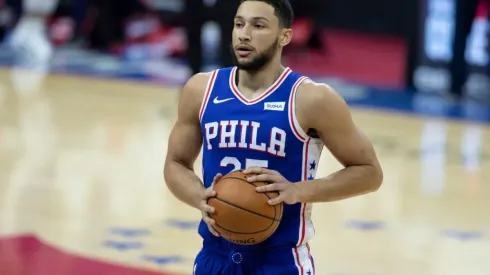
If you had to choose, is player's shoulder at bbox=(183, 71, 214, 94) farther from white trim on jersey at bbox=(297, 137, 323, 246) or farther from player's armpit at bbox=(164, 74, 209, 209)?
white trim on jersey at bbox=(297, 137, 323, 246)

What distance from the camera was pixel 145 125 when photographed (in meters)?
11.4

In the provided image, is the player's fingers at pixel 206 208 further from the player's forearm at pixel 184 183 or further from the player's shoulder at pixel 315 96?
the player's shoulder at pixel 315 96

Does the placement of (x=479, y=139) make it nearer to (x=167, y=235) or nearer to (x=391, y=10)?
(x=167, y=235)

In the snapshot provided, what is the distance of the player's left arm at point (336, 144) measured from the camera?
4297 mm

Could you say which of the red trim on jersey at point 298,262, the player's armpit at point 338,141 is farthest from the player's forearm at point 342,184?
the red trim on jersey at point 298,262

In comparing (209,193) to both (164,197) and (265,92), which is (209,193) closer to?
(265,92)

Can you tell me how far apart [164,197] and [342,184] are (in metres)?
4.27

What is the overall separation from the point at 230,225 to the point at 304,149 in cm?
48

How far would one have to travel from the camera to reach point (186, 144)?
459cm

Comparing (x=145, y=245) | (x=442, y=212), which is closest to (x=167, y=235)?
(x=145, y=245)

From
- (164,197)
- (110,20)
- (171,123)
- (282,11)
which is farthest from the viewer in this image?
(110,20)

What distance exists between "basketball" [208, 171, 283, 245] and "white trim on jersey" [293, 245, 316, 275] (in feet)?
0.97

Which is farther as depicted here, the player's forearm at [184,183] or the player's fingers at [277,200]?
the player's forearm at [184,183]

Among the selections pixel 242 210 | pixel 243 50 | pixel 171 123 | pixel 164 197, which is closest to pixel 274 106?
pixel 243 50
